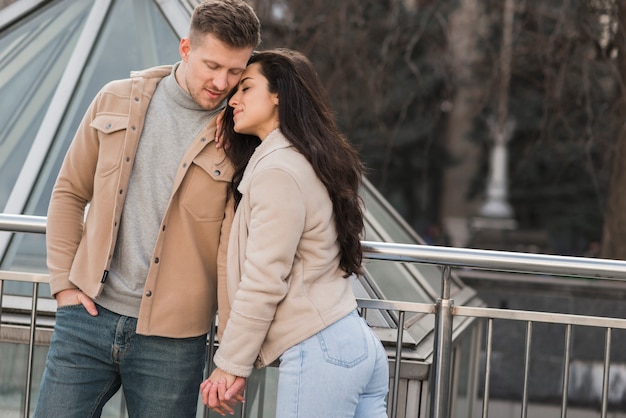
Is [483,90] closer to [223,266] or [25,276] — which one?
[25,276]

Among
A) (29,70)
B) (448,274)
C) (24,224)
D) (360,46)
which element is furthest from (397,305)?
(360,46)

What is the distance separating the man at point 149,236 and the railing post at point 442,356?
101 cm

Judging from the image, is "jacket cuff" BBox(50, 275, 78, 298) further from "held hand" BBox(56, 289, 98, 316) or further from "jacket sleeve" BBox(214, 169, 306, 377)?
"jacket sleeve" BBox(214, 169, 306, 377)

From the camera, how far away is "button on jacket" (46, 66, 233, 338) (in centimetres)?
307

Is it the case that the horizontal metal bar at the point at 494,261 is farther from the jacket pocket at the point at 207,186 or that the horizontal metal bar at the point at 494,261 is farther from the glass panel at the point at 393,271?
the glass panel at the point at 393,271

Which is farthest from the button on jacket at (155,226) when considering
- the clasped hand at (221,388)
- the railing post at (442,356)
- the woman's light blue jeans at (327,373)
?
the railing post at (442,356)

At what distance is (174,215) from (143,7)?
3.88m

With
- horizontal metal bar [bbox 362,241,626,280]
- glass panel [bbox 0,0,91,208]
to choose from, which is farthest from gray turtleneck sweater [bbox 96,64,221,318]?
glass panel [bbox 0,0,91,208]

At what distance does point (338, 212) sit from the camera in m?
2.98

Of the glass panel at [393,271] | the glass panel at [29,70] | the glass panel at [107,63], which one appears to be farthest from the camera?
the glass panel at [29,70]

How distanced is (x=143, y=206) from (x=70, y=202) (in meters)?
0.28

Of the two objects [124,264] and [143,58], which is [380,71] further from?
[124,264]

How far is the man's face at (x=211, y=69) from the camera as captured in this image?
3049mm

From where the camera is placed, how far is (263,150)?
9.69ft
